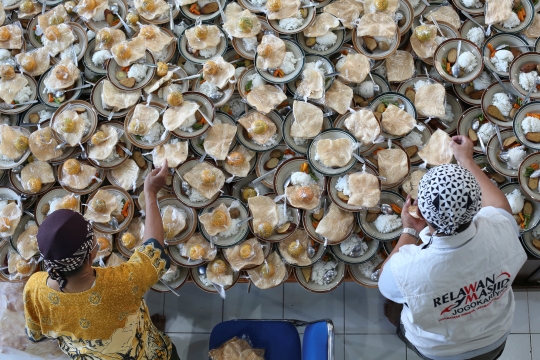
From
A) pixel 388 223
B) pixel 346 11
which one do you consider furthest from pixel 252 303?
pixel 346 11

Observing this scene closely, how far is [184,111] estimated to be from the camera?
9.34 ft

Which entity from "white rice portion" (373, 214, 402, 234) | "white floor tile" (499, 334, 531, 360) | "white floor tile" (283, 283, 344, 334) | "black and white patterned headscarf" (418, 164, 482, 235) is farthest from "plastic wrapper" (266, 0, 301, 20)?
"white floor tile" (499, 334, 531, 360)

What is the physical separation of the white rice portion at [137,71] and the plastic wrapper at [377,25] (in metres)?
1.29

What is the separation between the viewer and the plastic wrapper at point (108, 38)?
9.91ft

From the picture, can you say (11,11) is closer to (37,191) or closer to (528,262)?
(37,191)

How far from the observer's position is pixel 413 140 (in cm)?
283

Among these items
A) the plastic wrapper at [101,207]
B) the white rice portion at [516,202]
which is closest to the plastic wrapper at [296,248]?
the plastic wrapper at [101,207]

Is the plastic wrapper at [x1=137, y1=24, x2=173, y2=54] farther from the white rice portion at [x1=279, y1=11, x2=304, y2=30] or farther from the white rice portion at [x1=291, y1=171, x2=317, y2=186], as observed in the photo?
the white rice portion at [x1=291, y1=171, x2=317, y2=186]

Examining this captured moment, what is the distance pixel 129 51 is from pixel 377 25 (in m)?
1.47

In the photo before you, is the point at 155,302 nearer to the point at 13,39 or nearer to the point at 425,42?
the point at 13,39

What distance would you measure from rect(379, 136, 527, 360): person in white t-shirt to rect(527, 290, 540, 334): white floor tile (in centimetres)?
139

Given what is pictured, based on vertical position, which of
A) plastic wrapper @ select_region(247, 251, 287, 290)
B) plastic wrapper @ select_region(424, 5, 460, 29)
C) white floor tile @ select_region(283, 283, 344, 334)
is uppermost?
plastic wrapper @ select_region(424, 5, 460, 29)

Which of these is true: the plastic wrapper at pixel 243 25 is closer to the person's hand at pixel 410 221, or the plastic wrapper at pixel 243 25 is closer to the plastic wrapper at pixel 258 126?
the plastic wrapper at pixel 258 126

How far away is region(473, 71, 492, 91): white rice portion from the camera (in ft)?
9.40
